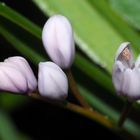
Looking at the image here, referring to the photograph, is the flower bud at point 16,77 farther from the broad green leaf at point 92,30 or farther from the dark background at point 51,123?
the dark background at point 51,123

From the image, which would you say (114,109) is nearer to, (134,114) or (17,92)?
(134,114)

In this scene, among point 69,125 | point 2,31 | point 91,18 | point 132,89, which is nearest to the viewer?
point 132,89

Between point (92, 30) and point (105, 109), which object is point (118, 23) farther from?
point (105, 109)

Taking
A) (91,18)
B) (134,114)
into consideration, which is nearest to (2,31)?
(91,18)

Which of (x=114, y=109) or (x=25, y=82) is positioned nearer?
(x=25, y=82)

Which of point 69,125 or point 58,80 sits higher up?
Result: point 58,80

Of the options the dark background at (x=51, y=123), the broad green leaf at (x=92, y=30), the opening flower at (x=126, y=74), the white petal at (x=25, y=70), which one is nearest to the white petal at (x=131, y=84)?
the opening flower at (x=126, y=74)

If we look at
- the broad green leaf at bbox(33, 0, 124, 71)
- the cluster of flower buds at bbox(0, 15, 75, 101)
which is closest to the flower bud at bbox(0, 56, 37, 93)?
the cluster of flower buds at bbox(0, 15, 75, 101)
